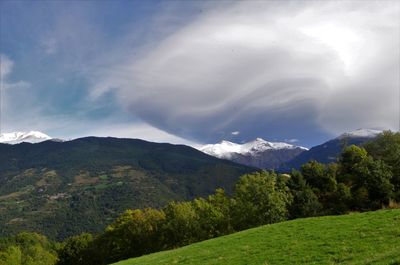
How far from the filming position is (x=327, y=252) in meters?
30.1

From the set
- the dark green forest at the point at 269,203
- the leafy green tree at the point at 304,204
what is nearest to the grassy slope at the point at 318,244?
the dark green forest at the point at 269,203

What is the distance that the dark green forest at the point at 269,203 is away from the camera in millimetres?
91250

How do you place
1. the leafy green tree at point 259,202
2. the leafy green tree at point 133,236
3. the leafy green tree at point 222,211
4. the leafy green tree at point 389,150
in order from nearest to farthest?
the leafy green tree at point 259,202 → the leafy green tree at point 222,211 → the leafy green tree at point 389,150 → the leafy green tree at point 133,236

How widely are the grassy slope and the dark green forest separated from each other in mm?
40091

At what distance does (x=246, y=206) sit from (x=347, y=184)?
107ft

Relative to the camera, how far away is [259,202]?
89.7 m

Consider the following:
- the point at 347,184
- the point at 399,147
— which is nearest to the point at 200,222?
the point at 347,184

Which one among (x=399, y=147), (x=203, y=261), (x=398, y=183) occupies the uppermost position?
(x=399, y=147)

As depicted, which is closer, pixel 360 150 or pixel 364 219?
pixel 364 219

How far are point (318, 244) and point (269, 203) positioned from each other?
5404cm

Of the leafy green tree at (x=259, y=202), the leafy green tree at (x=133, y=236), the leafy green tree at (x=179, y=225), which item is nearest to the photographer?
the leafy green tree at (x=259, y=202)

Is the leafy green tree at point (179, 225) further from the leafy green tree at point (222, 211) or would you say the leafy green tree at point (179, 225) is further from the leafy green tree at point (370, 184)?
the leafy green tree at point (370, 184)

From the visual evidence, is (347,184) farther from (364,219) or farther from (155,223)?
(364,219)

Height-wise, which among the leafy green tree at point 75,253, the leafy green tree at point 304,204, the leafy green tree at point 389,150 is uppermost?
the leafy green tree at point 389,150
